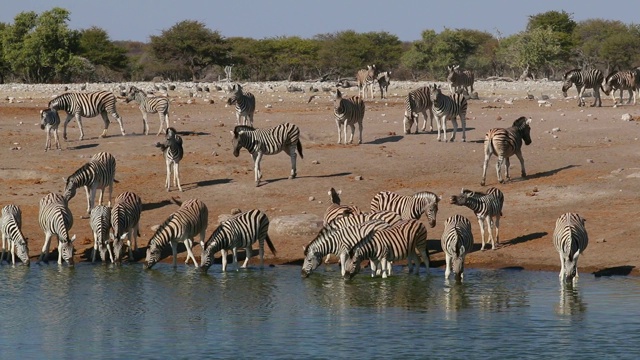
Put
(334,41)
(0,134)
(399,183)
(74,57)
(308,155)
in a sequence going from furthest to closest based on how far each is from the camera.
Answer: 1. (334,41)
2. (74,57)
3. (0,134)
4. (308,155)
5. (399,183)

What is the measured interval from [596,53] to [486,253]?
6004 centimetres

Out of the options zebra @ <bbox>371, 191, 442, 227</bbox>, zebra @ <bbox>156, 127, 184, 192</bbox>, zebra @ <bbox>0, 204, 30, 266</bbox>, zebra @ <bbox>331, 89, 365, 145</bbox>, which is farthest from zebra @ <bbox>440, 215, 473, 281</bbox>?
zebra @ <bbox>331, 89, 365, 145</bbox>

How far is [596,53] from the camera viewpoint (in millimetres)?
76188

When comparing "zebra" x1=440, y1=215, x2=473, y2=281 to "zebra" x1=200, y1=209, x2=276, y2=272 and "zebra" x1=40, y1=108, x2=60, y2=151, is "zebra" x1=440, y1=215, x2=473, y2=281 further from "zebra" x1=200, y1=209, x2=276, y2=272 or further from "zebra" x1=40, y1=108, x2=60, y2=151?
"zebra" x1=40, y1=108, x2=60, y2=151

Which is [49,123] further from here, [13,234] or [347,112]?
[13,234]

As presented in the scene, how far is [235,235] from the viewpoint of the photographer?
17938 mm

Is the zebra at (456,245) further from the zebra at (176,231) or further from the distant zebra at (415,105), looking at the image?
the distant zebra at (415,105)

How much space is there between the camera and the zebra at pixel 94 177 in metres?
21.6

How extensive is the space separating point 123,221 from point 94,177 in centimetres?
324

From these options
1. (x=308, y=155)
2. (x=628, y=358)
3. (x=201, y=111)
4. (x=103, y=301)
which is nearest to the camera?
(x=628, y=358)

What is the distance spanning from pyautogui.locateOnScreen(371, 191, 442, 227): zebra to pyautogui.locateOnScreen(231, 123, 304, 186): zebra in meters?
4.69

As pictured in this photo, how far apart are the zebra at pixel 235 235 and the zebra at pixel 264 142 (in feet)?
17.7

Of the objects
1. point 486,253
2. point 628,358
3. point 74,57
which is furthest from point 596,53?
point 628,358

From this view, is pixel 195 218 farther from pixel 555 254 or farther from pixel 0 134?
pixel 0 134
